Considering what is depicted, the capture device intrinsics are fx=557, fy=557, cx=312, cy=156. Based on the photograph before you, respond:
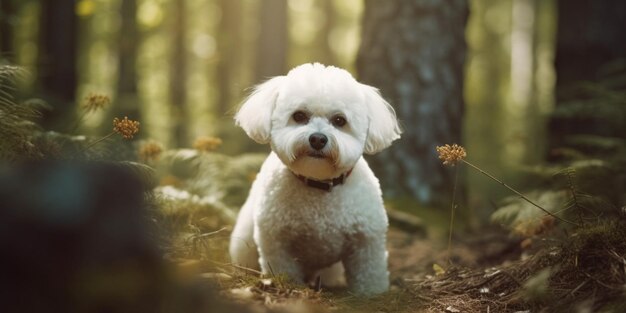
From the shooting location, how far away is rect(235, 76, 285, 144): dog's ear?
3.85m

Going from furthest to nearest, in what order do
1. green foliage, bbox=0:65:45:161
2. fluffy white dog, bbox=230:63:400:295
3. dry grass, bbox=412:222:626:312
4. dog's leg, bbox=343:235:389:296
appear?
dog's leg, bbox=343:235:389:296 → fluffy white dog, bbox=230:63:400:295 → green foliage, bbox=0:65:45:161 → dry grass, bbox=412:222:626:312

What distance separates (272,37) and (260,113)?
6.63 metres

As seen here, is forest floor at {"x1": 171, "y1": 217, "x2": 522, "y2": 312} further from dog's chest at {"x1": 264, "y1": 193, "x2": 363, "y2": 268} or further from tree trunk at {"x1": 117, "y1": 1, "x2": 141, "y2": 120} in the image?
tree trunk at {"x1": 117, "y1": 1, "x2": 141, "y2": 120}

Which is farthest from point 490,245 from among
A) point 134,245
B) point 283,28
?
point 283,28

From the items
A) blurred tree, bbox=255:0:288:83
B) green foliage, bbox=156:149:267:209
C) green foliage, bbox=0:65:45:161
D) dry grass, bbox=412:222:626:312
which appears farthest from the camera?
blurred tree, bbox=255:0:288:83

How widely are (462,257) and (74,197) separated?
13.7 ft

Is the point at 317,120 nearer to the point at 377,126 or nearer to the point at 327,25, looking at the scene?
the point at 377,126

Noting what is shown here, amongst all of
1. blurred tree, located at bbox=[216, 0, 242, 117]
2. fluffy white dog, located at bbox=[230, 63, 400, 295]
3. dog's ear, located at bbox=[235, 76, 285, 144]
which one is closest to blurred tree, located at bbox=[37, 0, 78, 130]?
dog's ear, located at bbox=[235, 76, 285, 144]

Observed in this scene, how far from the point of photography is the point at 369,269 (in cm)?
398

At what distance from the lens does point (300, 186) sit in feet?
13.0

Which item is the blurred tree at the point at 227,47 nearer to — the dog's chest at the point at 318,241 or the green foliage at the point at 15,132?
the green foliage at the point at 15,132

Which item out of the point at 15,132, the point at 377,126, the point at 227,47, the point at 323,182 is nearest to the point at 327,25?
the point at 227,47

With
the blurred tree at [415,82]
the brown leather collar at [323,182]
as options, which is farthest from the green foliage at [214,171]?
the brown leather collar at [323,182]

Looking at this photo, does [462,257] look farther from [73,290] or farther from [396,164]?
[73,290]
